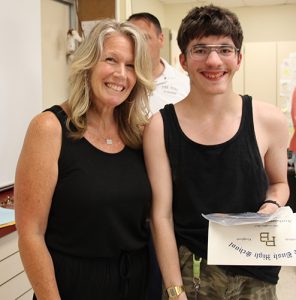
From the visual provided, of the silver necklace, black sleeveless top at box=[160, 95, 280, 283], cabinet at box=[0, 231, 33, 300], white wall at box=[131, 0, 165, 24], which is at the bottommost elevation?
cabinet at box=[0, 231, 33, 300]

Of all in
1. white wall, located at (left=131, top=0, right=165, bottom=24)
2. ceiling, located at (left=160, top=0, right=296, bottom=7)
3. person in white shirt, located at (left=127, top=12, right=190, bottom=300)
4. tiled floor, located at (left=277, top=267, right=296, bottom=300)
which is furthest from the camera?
ceiling, located at (left=160, top=0, right=296, bottom=7)

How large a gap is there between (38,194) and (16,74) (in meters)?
1.30

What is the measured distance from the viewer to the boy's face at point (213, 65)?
1196 mm

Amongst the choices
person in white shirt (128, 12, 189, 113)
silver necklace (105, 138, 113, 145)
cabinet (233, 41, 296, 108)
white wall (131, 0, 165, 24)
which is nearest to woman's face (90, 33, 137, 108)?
silver necklace (105, 138, 113, 145)

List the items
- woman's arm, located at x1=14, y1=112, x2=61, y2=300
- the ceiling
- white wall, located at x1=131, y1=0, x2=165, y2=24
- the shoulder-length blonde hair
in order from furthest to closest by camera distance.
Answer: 1. the ceiling
2. white wall, located at x1=131, y1=0, x2=165, y2=24
3. the shoulder-length blonde hair
4. woman's arm, located at x1=14, y1=112, x2=61, y2=300

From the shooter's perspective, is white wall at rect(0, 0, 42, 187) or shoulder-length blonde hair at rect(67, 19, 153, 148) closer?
shoulder-length blonde hair at rect(67, 19, 153, 148)

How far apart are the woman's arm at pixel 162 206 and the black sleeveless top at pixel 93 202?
48 mm

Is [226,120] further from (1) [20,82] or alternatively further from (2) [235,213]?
(1) [20,82]

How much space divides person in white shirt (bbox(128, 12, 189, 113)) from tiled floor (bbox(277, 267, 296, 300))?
5.79 feet

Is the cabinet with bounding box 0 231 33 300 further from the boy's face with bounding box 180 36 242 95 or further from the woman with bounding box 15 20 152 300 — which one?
the boy's face with bounding box 180 36 242 95

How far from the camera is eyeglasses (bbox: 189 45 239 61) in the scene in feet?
3.93

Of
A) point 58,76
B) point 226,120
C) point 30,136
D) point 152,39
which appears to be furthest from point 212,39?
point 58,76

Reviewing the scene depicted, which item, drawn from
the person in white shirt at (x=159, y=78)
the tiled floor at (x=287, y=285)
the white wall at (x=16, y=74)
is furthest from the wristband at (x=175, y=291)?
the tiled floor at (x=287, y=285)

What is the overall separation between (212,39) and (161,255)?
2.22 ft
